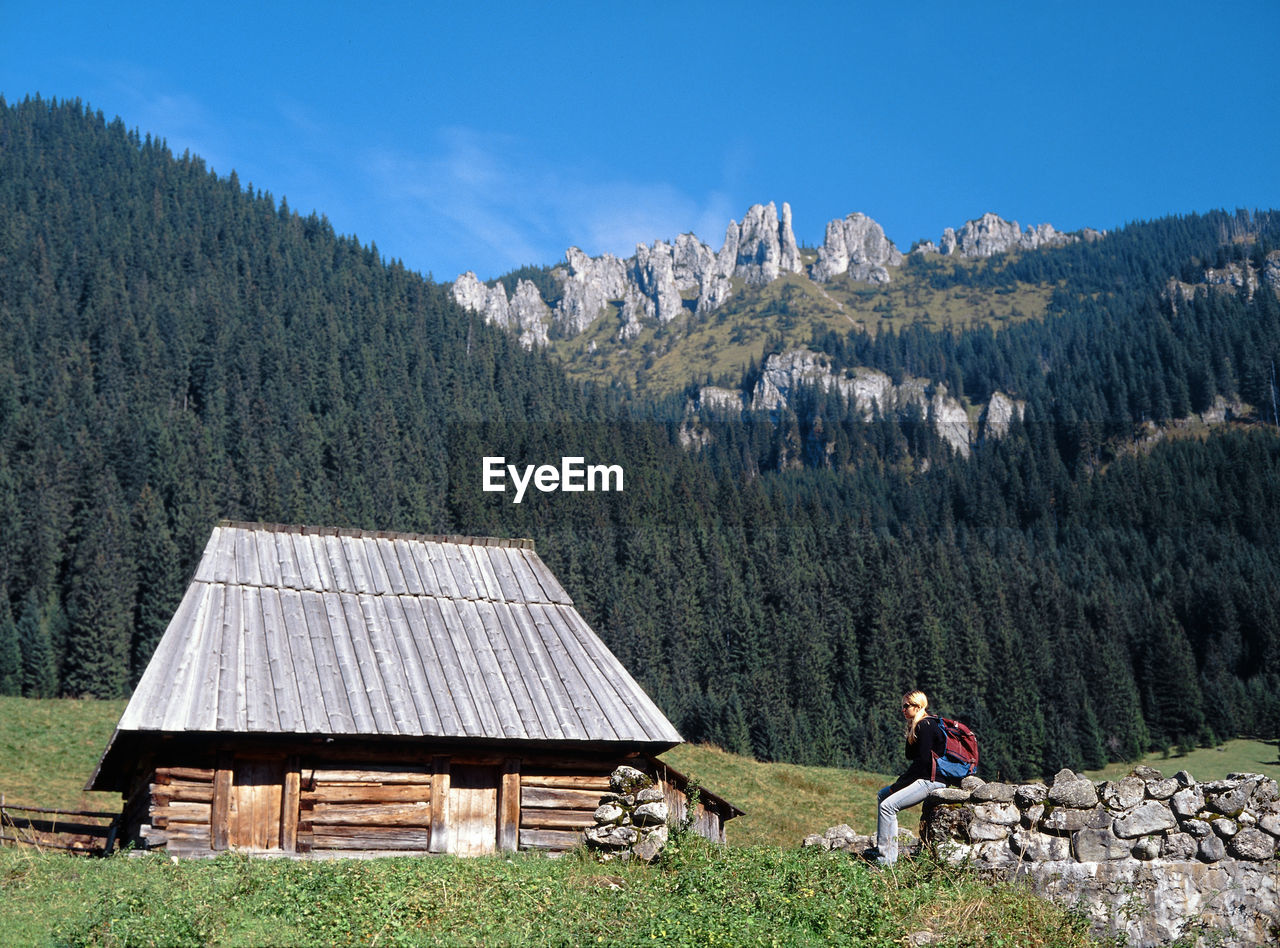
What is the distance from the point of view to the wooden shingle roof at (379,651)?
17.5 meters

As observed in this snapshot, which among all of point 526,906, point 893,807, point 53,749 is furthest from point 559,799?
point 53,749

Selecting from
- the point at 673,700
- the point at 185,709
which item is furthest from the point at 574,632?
the point at 673,700

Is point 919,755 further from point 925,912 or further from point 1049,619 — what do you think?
point 1049,619

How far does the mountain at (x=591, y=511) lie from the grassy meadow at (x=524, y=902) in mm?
68825

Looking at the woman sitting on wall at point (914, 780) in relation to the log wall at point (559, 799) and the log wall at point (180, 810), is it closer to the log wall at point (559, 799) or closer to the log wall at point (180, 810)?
the log wall at point (559, 799)

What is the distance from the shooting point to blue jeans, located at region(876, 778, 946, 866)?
500 inches

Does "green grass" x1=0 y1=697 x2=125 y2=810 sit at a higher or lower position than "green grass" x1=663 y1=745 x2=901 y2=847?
higher

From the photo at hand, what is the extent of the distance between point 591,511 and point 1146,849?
110197 mm

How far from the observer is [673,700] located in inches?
3730

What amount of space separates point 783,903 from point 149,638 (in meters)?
77.4

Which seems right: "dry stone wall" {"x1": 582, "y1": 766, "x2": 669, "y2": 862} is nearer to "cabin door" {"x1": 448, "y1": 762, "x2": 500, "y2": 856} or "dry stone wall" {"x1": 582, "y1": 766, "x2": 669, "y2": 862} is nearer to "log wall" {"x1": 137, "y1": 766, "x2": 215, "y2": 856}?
"cabin door" {"x1": 448, "y1": 762, "x2": 500, "y2": 856}

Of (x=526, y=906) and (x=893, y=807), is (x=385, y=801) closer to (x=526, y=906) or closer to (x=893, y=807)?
(x=526, y=906)

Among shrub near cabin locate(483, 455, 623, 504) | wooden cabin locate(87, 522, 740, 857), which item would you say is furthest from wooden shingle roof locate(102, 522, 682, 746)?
shrub near cabin locate(483, 455, 623, 504)

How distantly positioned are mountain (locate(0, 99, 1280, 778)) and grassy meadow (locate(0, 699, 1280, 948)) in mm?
68825
